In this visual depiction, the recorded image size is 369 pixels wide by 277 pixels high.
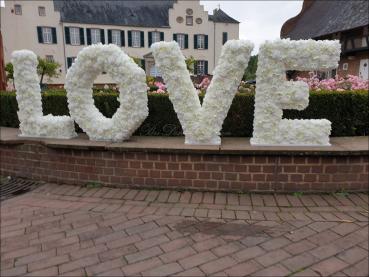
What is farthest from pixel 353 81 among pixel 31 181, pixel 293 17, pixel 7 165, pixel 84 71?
pixel 293 17

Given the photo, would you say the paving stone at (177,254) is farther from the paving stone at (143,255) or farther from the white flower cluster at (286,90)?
the white flower cluster at (286,90)

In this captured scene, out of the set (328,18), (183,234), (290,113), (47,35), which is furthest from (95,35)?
(183,234)

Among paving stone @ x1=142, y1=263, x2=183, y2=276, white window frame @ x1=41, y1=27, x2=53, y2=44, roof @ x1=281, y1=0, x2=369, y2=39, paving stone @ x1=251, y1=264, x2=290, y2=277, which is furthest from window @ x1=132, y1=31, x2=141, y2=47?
paving stone @ x1=251, y1=264, x2=290, y2=277

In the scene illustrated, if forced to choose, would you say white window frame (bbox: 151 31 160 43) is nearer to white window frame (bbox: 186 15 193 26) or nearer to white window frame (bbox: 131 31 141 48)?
white window frame (bbox: 131 31 141 48)

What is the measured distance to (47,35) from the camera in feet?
102

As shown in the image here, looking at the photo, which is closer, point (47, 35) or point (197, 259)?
point (197, 259)

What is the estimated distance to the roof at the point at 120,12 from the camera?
31.9 m

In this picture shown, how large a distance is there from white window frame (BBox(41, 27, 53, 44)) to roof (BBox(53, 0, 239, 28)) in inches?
67.4

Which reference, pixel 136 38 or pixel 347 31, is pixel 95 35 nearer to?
pixel 136 38

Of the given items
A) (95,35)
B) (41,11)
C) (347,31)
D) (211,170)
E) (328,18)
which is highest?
(41,11)

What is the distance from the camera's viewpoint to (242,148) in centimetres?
376

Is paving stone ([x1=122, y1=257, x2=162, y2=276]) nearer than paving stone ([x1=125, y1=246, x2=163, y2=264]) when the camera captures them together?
Yes

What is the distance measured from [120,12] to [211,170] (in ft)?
109

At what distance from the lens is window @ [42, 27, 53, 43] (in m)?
31.0
